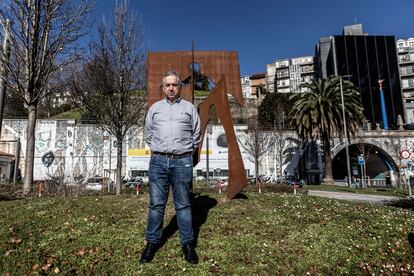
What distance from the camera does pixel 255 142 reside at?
34.3 meters

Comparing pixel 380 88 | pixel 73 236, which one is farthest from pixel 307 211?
pixel 380 88

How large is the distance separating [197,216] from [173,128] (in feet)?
7.41

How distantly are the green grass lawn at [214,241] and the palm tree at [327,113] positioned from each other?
86.4ft

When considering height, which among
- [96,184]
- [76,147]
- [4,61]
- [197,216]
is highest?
[4,61]

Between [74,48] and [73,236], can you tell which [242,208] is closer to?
[73,236]

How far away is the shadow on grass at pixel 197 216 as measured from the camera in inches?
172

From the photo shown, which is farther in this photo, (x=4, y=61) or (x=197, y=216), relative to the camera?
(x=4, y=61)

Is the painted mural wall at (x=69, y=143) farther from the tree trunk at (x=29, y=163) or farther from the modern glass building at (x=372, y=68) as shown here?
the modern glass building at (x=372, y=68)

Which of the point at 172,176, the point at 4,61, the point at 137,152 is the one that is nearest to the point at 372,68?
the point at 137,152

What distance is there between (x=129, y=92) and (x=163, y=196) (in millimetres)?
10666

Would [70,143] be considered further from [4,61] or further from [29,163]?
[29,163]

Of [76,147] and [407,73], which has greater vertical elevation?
[407,73]

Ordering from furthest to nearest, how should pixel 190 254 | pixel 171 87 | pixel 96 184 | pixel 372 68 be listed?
pixel 372 68 → pixel 96 184 → pixel 171 87 → pixel 190 254

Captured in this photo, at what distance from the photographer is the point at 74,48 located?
10.2m
